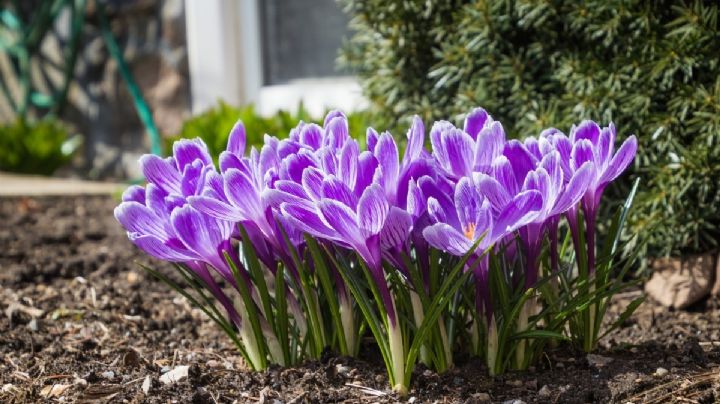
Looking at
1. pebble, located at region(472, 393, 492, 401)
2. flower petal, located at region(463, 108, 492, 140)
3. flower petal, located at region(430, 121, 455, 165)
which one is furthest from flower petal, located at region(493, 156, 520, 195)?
pebble, located at region(472, 393, 492, 401)

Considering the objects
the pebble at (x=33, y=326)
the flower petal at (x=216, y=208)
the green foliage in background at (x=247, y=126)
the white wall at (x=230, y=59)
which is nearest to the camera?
the flower petal at (x=216, y=208)

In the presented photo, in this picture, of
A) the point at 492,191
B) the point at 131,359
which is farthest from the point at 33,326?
the point at 492,191

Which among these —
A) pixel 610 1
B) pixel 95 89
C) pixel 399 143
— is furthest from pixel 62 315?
pixel 95 89

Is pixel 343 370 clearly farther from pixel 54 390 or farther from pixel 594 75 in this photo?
pixel 594 75

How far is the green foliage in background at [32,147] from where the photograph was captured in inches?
200

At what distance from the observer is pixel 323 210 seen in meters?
1.32

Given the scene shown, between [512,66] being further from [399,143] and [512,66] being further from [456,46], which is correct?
[399,143]

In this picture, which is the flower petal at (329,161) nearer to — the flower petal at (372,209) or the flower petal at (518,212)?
the flower petal at (372,209)

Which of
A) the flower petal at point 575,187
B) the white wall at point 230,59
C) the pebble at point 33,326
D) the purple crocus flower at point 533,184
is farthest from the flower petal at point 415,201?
the white wall at point 230,59

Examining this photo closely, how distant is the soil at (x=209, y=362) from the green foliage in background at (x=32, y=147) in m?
2.48

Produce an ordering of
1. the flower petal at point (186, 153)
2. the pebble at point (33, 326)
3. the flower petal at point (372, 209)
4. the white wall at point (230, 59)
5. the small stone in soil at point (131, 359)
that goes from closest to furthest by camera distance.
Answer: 1. the flower petal at point (372, 209)
2. the flower petal at point (186, 153)
3. the small stone in soil at point (131, 359)
4. the pebble at point (33, 326)
5. the white wall at point (230, 59)

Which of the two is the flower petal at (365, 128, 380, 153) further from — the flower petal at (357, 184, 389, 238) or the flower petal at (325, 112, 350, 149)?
the flower petal at (357, 184, 389, 238)

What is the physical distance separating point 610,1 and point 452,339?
1.02 meters

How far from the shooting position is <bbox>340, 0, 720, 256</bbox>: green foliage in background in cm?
208
